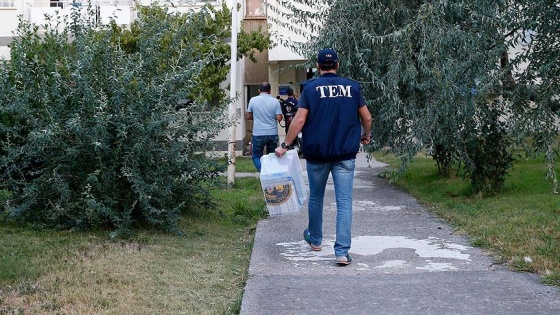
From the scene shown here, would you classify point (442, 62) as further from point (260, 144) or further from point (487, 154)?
point (260, 144)

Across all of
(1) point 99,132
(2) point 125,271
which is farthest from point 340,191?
(1) point 99,132

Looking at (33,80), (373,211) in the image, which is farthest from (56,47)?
(373,211)

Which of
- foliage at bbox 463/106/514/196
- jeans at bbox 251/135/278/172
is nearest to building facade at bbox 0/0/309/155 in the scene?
jeans at bbox 251/135/278/172

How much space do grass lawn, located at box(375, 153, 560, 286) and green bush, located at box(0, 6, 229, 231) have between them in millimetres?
3046

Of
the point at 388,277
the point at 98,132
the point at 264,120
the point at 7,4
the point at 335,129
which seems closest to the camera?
the point at 388,277

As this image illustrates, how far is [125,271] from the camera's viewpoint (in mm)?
7238

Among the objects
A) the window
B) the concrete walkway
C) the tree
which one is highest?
the window

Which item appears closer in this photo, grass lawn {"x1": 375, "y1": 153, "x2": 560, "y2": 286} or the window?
grass lawn {"x1": 375, "y1": 153, "x2": 560, "y2": 286}

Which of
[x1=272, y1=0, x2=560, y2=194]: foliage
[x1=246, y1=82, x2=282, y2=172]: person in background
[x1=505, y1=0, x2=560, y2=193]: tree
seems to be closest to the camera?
[x1=505, y1=0, x2=560, y2=193]: tree

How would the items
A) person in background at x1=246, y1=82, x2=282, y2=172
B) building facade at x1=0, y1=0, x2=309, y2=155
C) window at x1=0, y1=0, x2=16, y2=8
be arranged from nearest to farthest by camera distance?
1. person in background at x1=246, y1=82, x2=282, y2=172
2. building facade at x1=0, y1=0, x2=309, y2=155
3. window at x1=0, y1=0, x2=16, y2=8

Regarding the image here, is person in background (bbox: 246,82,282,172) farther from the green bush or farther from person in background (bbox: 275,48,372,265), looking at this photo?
person in background (bbox: 275,48,372,265)

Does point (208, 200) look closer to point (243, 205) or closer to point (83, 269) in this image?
point (243, 205)

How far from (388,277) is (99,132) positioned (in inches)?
126

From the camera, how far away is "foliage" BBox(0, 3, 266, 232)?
342 inches
